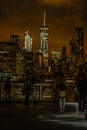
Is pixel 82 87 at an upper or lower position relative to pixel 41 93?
upper

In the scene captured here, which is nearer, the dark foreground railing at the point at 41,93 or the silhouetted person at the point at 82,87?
the silhouetted person at the point at 82,87

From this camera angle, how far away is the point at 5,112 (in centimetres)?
2291

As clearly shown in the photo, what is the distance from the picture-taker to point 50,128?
654 inches

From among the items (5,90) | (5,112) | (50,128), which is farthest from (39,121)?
(5,90)

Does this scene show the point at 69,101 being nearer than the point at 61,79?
No

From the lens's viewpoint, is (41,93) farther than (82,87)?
Yes

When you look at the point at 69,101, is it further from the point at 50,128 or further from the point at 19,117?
the point at 50,128

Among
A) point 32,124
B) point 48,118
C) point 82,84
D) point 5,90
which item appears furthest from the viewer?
point 5,90

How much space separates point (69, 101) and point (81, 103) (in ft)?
21.8

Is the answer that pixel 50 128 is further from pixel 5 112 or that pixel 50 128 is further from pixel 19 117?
pixel 5 112

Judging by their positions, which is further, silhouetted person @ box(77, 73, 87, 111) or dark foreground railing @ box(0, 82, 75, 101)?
dark foreground railing @ box(0, 82, 75, 101)

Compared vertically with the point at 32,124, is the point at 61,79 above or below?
above

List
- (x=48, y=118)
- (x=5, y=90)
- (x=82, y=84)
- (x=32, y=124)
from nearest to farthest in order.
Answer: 1. (x=32, y=124)
2. (x=48, y=118)
3. (x=82, y=84)
4. (x=5, y=90)

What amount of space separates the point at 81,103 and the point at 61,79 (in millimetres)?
1520
